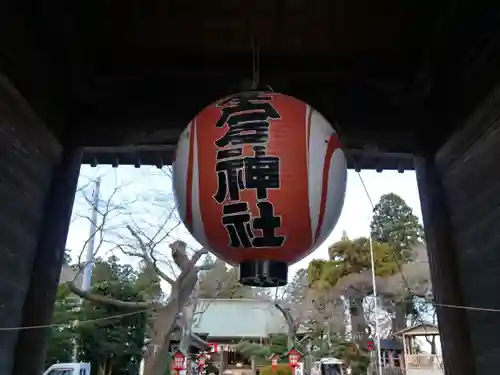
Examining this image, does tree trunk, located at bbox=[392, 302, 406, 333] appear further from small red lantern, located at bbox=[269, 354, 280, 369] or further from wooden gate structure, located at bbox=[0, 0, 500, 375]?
wooden gate structure, located at bbox=[0, 0, 500, 375]

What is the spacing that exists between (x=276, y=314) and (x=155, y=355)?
13141 mm

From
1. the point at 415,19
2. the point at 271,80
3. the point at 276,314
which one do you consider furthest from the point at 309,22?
the point at 276,314

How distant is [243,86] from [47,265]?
140 centimetres

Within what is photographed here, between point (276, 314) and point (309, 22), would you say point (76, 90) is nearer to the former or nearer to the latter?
point (309, 22)

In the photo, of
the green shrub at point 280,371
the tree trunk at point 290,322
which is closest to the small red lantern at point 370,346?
the tree trunk at point 290,322

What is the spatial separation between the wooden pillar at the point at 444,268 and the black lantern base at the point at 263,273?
4.19ft

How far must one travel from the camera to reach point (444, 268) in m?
2.27

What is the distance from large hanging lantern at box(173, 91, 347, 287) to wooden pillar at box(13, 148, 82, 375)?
1.23m

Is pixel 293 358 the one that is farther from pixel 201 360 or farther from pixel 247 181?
pixel 247 181

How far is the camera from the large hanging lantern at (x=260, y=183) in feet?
4.06

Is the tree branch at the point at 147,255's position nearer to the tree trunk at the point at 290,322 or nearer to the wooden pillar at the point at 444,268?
the tree trunk at the point at 290,322

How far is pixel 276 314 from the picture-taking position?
21.0 m

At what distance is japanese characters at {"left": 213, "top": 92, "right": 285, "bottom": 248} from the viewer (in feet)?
4.03

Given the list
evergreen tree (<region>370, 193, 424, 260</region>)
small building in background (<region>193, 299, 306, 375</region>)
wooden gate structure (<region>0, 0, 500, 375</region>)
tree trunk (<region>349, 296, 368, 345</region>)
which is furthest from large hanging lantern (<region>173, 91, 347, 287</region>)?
small building in background (<region>193, 299, 306, 375</region>)
